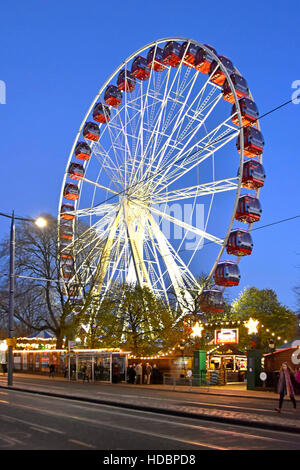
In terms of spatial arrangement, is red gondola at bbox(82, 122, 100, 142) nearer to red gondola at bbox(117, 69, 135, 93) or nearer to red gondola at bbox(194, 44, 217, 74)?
red gondola at bbox(117, 69, 135, 93)

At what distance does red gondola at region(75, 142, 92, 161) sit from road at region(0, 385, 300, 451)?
32.9m

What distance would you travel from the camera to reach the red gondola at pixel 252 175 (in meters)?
35.0

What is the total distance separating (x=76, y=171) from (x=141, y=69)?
1009cm

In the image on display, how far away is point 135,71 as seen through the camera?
44.8 meters

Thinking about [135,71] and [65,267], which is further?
[65,267]

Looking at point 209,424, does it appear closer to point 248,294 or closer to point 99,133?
point 99,133

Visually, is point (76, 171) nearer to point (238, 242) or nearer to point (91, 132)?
point (91, 132)

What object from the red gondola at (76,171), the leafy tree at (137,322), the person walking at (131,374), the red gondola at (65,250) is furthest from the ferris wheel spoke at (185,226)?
the red gondola at (65,250)

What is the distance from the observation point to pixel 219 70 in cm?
3869

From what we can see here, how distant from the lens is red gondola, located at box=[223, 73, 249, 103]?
37219 mm

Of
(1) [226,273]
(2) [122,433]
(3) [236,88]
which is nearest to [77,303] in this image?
(1) [226,273]

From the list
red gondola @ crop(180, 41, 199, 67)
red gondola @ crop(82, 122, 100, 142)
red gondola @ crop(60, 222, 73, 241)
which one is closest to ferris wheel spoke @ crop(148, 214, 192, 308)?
red gondola @ crop(82, 122, 100, 142)
